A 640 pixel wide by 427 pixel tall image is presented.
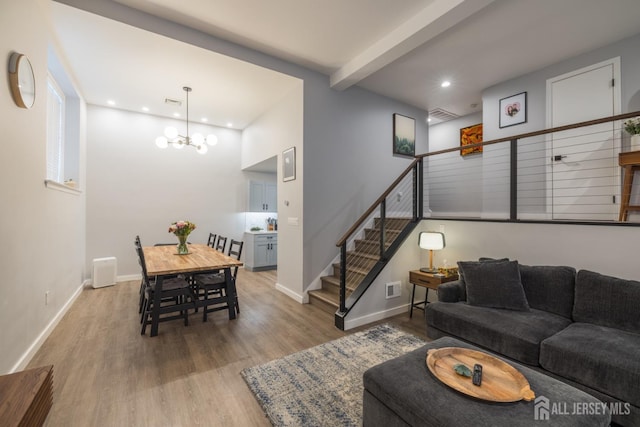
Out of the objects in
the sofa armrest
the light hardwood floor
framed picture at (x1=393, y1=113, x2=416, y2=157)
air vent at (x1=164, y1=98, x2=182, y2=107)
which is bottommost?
the light hardwood floor

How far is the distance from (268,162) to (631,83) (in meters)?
5.49

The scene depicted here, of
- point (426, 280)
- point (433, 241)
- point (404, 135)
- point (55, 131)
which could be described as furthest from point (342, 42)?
point (55, 131)

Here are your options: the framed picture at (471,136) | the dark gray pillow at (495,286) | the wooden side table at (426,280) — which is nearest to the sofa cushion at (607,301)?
the dark gray pillow at (495,286)

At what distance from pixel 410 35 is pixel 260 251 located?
501 centimetres

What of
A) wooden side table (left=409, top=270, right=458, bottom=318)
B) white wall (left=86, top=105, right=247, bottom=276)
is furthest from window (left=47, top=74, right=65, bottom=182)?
wooden side table (left=409, top=270, right=458, bottom=318)

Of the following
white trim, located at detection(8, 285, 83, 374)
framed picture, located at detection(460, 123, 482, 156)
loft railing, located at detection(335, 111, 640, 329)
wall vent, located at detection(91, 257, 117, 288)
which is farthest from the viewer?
framed picture, located at detection(460, 123, 482, 156)

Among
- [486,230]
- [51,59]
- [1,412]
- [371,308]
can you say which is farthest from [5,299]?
[486,230]

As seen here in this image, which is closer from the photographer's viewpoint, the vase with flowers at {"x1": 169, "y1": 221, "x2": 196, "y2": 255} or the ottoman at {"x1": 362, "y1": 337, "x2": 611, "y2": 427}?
the ottoman at {"x1": 362, "y1": 337, "x2": 611, "y2": 427}

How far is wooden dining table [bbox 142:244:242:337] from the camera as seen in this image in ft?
9.87

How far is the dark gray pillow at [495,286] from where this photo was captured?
2.63 m

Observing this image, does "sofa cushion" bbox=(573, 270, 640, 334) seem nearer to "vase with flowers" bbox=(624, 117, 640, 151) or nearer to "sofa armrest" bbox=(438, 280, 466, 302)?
"sofa armrest" bbox=(438, 280, 466, 302)

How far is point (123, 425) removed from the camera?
69.6 inches

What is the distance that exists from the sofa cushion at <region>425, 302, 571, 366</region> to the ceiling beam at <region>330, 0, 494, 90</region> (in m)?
2.95

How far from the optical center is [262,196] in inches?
270
